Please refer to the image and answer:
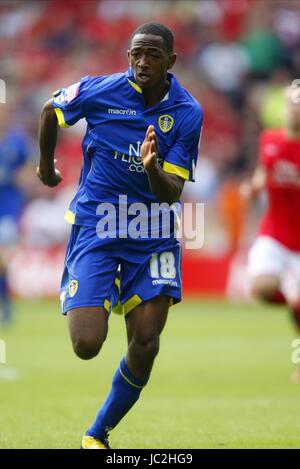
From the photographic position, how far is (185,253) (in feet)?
62.6

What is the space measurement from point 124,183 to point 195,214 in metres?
12.1

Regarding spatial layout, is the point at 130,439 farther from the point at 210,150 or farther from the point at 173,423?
the point at 210,150

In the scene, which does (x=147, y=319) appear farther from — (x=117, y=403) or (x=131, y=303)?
(x=117, y=403)

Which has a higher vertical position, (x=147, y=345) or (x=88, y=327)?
(x=88, y=327)

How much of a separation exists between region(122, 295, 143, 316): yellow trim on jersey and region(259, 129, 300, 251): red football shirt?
14.2 ft

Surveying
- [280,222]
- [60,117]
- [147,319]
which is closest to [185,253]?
[280,222]

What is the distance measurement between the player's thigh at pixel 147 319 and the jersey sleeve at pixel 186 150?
74 cm

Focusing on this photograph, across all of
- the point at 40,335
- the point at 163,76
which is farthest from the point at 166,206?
the point at 40,335

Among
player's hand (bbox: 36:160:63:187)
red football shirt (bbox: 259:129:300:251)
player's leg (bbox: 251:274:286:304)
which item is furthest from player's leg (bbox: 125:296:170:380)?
red football shirt (bbox: 259:129:300:251)

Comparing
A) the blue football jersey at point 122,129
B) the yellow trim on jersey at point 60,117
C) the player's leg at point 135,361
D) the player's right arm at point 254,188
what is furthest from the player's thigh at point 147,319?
the player's right arm at point 254,188

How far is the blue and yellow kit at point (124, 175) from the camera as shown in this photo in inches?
249

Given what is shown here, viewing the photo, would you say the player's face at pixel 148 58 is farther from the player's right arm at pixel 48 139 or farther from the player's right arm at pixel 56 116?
the player's right arm at pixel 48 139

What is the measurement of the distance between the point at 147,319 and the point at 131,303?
157 mm
